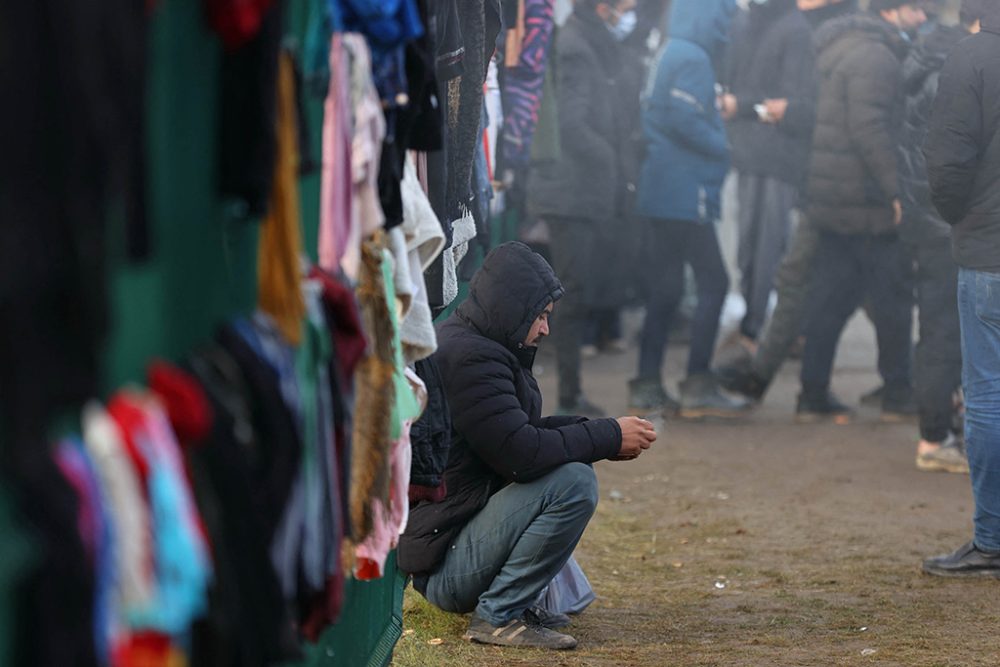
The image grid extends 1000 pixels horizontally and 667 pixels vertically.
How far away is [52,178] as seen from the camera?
1.72 meters

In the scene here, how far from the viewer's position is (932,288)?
8.22m

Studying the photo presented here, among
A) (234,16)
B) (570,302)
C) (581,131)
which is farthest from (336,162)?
(581,131)

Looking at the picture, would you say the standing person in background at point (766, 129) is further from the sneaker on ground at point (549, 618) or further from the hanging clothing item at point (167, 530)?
the hanging clothing item at point (167, 530)

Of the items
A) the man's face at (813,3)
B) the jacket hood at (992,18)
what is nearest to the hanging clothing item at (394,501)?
the jacket hood at (992,18)

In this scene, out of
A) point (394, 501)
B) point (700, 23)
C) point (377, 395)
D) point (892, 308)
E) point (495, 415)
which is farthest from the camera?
point (700, 23)

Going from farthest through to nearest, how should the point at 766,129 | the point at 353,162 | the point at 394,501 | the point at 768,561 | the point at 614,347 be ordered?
the point at 614,347 → the point at 766,129 → the point at 768,561 → the point at 394,501 → the point at 353,162

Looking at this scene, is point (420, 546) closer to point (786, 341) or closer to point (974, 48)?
point (974, 48)

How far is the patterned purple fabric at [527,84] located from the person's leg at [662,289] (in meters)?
1.60

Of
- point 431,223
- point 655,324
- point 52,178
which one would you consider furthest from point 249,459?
point 655,324

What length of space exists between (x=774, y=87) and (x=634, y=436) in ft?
18.9

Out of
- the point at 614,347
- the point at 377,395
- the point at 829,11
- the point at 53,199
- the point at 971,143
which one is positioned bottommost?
the point at 614,347

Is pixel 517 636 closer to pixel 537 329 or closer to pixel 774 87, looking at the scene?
pixel 537 329

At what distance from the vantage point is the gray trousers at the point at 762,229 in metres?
11.0

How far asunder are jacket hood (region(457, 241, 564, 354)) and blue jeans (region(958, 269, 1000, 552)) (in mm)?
1778
